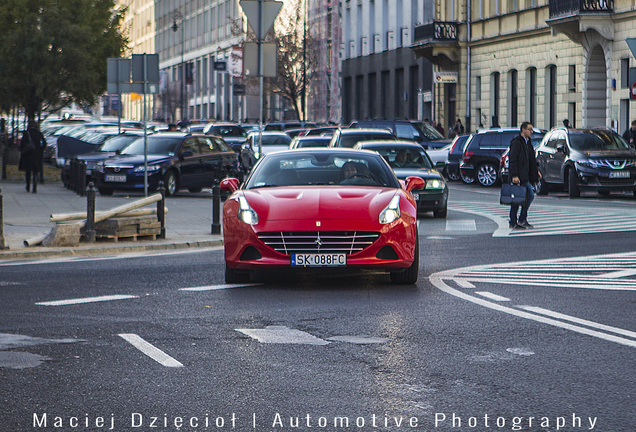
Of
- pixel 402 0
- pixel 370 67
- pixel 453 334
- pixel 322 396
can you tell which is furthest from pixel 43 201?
pixel 370 67

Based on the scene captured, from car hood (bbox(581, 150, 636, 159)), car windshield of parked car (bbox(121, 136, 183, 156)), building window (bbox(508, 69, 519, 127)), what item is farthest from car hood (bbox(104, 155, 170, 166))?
building window (bbox(508, 69, 519, 127))

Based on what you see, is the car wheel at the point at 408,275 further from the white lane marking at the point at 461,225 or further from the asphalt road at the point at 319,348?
the white lane marking at the point at 461,225

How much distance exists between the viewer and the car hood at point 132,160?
91.4ft

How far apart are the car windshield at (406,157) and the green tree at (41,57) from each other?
70.1 feet

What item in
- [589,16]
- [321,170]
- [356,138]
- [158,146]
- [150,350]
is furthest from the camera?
[589,16]

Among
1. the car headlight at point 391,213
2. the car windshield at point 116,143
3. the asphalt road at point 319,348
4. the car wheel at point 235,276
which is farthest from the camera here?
the car windshield at point 116,143

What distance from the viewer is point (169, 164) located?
28234 millimetres

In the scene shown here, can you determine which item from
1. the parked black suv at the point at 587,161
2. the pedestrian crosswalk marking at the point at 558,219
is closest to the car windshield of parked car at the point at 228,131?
the parked black suv at the point at 587,161

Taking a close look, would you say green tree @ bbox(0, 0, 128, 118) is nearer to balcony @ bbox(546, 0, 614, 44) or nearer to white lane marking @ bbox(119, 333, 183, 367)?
balcony @ bbox(546, 0, 614, 44)

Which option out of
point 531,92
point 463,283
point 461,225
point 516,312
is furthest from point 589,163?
point 531,92

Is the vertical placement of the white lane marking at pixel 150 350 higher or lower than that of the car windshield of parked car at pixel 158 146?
lower

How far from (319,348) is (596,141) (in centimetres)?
2152

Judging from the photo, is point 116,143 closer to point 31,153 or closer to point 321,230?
point 31,153

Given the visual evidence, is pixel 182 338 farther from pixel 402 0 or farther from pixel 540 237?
pixel 402 0
